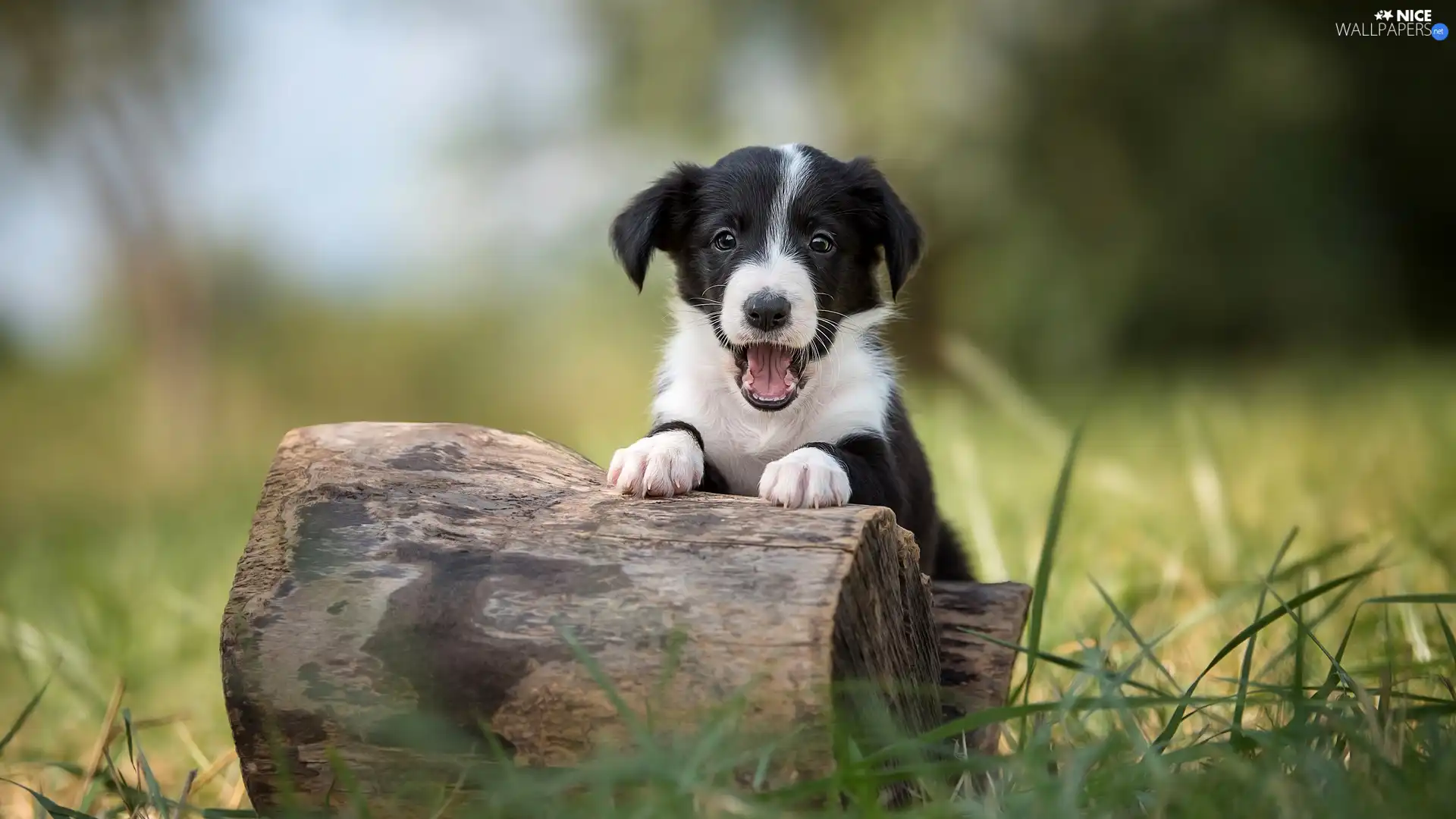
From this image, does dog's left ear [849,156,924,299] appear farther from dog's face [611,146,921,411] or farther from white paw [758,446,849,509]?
white paw [758,446,849,509]

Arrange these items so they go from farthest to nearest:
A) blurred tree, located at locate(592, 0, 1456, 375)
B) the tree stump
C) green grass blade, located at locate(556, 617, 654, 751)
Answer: blurred tree, located at locate(592, 0, 1456, 375) → the tree stump → green grass blade, located at locate(556, 617, 654, 751)

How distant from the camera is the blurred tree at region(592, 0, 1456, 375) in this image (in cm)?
1266

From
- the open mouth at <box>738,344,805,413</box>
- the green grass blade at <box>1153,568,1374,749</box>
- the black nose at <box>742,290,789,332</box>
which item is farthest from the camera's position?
the open mouth at <box>738,344,805,413</box>

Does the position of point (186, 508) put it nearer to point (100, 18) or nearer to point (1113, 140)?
point (100, 18)

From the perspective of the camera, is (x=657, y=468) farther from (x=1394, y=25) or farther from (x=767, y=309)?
(x=1394, y=25)

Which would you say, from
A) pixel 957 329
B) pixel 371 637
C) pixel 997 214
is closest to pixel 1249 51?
pixel 997 214

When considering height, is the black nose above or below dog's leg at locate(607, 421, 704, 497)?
above

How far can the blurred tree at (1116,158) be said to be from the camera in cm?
1266

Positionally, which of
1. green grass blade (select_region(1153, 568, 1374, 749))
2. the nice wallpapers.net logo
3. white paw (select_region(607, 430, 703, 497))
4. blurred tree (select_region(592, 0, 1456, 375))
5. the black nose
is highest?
the nice wallpapers.net logo

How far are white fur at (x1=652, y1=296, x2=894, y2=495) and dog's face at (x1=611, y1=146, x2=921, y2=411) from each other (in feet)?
0.21

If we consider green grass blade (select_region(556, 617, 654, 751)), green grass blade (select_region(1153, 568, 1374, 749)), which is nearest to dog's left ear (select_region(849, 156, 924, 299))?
green grass blade (select_region(1153, 568, 1374, 749))

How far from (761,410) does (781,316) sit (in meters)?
0.30

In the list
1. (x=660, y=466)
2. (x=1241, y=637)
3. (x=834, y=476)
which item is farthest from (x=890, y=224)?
(x=1241, y=637)

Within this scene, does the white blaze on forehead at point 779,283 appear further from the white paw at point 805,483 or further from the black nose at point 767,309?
the white paw at point 805,483
